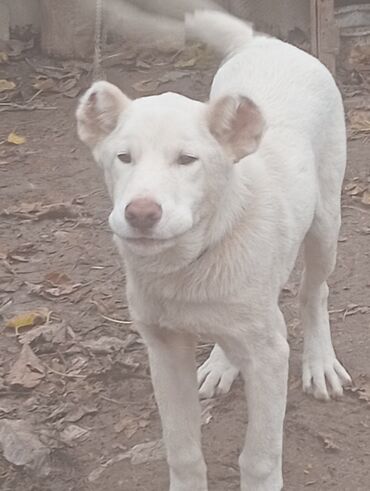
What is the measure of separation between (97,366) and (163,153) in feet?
5.57

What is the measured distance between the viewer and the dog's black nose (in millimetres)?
2891

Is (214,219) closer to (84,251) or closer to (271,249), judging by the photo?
(271,249)

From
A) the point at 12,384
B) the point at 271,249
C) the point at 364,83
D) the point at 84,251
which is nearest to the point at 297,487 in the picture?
the point at 271,249

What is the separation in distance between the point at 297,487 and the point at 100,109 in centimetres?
152

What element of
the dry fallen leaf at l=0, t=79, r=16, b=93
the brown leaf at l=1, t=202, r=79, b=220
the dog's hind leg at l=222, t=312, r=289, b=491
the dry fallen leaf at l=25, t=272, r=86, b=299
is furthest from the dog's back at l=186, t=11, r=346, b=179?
the dry fallen leaf at l=0, t=79, r=16, b=93

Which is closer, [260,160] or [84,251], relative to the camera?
[260,160]

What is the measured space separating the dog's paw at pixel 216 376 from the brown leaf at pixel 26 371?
65 centimetres

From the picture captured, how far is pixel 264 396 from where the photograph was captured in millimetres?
3512

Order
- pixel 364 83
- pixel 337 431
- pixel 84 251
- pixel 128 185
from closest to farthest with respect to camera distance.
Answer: pixel 128 185
pixel 337 431
pixel 84 251
pixel 364 83

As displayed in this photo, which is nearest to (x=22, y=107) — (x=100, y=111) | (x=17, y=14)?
(x=17, y=14)

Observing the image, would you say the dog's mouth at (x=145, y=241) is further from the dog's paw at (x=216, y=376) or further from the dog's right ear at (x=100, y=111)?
the dog's paw at (x=216, y=376)

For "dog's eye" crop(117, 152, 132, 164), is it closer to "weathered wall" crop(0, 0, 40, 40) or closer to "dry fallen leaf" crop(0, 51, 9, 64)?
"dry fallen leaf" crop(0, 51, 9, 64)

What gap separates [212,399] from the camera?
436 centimetres

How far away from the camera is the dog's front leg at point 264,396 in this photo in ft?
11.3
